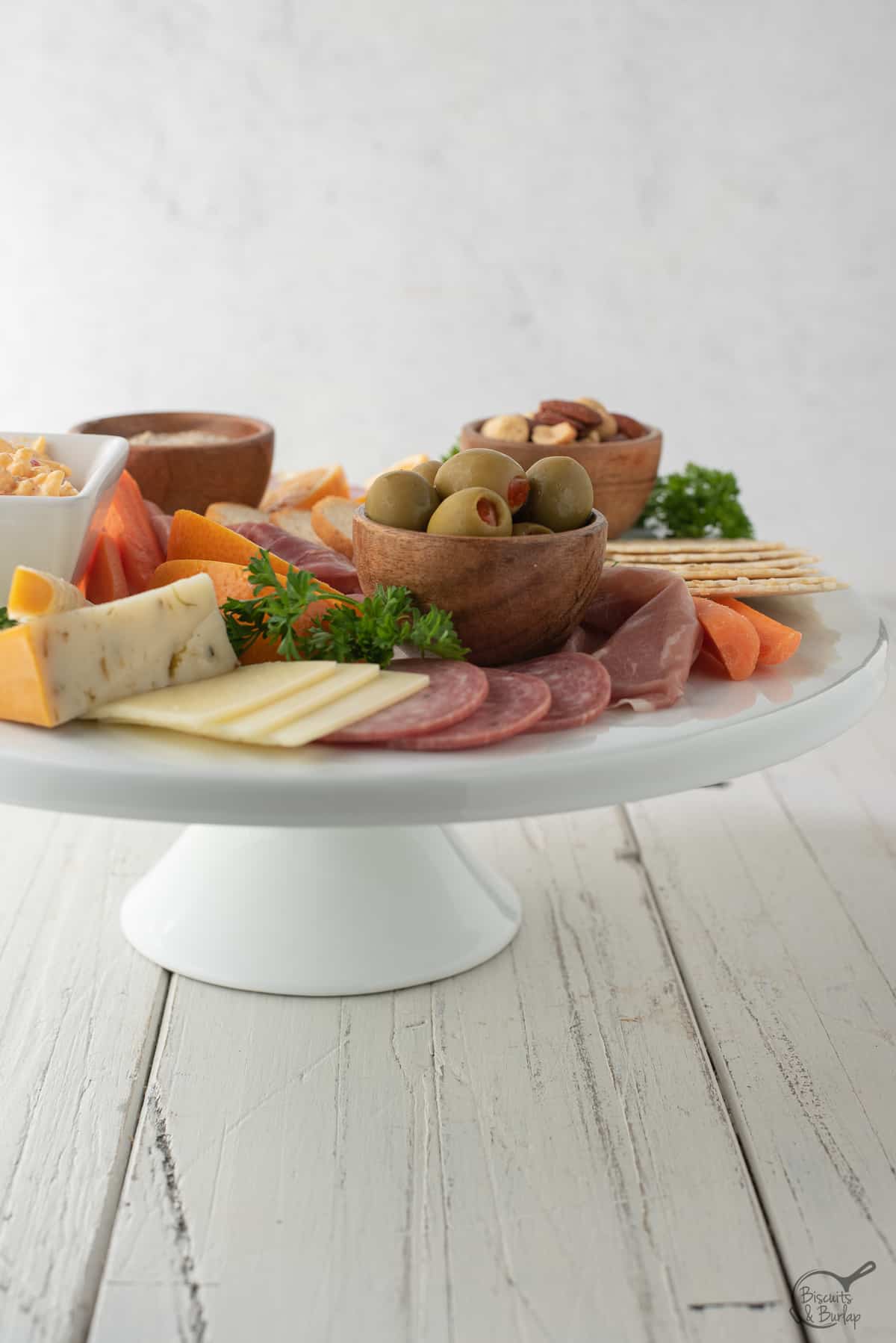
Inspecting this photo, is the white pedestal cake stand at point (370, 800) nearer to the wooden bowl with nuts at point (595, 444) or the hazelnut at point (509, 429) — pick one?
the wooden bowl with nuts at point (595, 444)

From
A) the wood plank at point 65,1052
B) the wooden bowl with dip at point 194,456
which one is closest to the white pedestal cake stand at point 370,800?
the wood plank at point 65,1052

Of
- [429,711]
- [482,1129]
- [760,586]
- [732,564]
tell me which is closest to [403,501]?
[429,711]

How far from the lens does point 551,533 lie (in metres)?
1.56

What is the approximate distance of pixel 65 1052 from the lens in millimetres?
1826

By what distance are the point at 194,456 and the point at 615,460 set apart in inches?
28.1

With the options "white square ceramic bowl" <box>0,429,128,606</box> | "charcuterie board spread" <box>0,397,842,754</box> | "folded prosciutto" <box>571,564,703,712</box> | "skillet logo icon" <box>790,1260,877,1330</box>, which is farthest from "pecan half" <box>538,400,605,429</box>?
"skillet logo icon" <box>790,1260,877,1330</box>

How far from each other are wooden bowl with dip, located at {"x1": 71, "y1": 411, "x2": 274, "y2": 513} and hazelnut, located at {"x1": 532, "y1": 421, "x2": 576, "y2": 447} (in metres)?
0.46

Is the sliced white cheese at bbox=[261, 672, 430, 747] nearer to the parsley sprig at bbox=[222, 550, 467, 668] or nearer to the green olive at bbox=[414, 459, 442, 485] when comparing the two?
the parsley sprig at bbox=[222, 550, 467, 668]

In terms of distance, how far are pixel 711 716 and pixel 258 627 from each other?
0.53m

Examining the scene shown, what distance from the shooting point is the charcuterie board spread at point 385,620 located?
1364 millimetres

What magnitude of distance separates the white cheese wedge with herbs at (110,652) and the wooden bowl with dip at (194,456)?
2.47 feet

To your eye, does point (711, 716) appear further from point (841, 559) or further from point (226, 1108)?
point (841, 559)

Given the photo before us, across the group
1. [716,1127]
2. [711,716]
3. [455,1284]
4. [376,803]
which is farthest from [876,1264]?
[376,803]

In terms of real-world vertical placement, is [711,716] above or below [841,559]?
above
